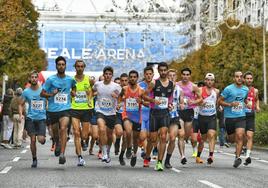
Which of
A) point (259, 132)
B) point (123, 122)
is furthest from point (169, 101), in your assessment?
point (259, 132)

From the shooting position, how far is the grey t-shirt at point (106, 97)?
667 inches

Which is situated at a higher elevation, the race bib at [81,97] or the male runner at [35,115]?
the race bib at [81,97]

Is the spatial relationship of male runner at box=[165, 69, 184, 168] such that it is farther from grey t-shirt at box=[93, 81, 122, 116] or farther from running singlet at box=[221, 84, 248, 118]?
running singlet at box=[221, 84, 248, 118]

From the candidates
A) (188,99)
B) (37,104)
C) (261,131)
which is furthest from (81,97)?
(261,131)

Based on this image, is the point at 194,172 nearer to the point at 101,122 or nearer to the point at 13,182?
the point at 101,122

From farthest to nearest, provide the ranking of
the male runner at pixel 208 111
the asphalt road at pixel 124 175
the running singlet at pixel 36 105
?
the male runner at pixel 208 111, the running singlet at pixel 36 105, the asphalt road at pixel 124 175

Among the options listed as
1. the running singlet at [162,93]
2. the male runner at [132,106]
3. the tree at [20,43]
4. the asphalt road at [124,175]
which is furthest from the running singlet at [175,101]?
the tree at [20,43]

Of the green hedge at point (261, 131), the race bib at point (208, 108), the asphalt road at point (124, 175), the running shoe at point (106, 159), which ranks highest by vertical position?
the race bib at point (208, 108)

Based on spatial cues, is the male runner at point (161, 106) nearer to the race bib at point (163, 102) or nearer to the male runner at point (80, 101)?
the race bib at point (163, 102)

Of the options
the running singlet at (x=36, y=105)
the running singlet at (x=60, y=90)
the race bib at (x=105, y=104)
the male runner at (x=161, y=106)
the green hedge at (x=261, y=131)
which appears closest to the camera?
the male runner at (x=161, y=106)

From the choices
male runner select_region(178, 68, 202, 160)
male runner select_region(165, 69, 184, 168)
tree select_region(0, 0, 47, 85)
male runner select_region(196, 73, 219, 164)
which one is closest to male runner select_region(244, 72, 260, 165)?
male runner select_region(196, 73, 219, 164)

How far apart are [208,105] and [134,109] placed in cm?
217

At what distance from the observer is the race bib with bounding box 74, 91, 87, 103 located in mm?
16766

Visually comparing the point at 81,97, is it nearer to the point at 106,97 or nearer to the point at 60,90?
the point at 106,97
